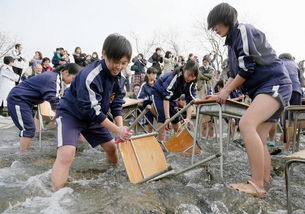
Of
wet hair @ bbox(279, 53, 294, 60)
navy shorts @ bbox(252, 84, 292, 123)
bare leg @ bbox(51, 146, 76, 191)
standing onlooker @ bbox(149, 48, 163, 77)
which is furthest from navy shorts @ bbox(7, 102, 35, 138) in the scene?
standing onlooker @ bbox(149, 48, 163, 77)

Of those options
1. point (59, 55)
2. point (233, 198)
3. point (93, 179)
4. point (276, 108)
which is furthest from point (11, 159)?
point (59, 55)

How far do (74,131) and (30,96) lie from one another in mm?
1767

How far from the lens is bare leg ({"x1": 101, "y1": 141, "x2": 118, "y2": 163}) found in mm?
3170

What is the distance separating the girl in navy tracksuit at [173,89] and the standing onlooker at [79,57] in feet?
18.0

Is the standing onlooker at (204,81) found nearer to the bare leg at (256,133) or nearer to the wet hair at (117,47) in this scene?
the bare leg at (256,133)

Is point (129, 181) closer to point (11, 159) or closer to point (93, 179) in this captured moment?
point (93, 179)

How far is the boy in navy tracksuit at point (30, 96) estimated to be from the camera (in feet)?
13.0

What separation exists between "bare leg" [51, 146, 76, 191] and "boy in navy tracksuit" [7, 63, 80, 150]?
1.62 metres

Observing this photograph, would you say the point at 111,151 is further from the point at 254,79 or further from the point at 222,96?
the point at 254,79

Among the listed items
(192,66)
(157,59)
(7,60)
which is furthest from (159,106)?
(157,59)

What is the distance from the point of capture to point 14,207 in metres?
2.10

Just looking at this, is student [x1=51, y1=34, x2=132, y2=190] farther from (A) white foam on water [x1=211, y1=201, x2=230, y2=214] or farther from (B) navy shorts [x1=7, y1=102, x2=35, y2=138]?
(B) navy shorts [x1=7, y1=102, x2=35, y2=138]

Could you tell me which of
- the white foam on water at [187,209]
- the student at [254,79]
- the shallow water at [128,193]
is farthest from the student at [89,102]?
the student at [254,79]

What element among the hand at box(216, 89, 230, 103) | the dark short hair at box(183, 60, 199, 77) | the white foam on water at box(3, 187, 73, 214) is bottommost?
the white foam on water at box(3, 187, 73, 214)
